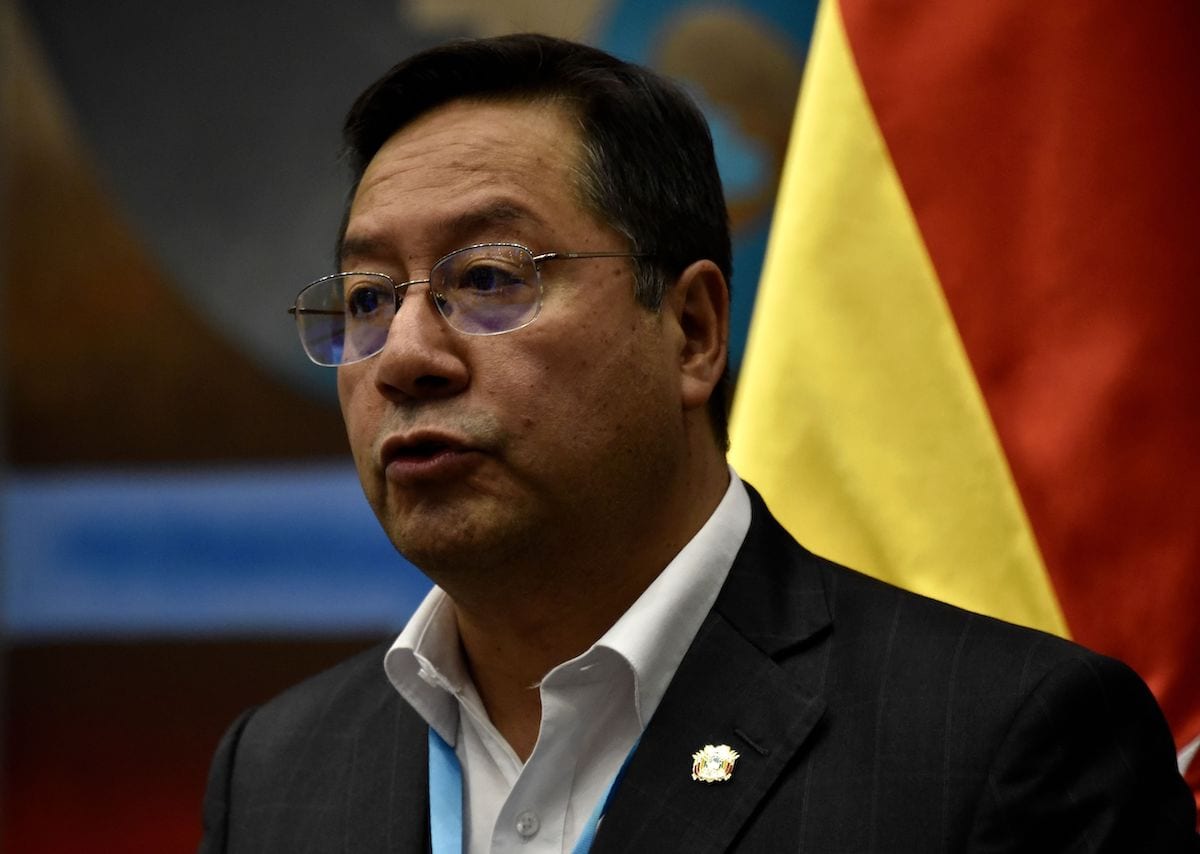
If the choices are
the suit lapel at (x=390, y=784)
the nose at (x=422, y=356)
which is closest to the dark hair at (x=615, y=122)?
the nose at (x=422, y=356)

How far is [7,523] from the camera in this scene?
3.75 meters

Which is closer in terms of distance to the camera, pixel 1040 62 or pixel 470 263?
pixel 470 263

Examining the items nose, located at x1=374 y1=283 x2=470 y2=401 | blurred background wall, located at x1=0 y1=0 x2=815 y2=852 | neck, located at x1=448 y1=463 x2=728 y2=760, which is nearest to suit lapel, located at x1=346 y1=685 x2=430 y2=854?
neck, located at x1=448 y1=463 x2=728 y2=760

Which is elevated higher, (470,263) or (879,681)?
(470,263)

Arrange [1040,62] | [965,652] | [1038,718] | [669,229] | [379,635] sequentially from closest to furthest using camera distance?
[1038,718], [965,652], [669,229], [1040,62], [379,635]

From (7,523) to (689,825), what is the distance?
2722 millimetres

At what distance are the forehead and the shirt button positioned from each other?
2.38 ft

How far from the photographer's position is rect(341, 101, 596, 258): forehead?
180 cm

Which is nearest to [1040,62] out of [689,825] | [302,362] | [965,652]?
[965,652]

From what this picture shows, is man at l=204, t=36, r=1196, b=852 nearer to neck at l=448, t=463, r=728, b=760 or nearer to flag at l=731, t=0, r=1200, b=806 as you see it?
neck at l=448, t=463, r=728, b=760

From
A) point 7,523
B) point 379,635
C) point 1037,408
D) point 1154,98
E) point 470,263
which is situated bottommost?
point 379,635

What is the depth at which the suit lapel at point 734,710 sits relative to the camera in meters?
1.64

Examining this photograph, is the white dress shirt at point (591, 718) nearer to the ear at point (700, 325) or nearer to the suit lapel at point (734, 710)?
the suit lapel at point (734, 710)

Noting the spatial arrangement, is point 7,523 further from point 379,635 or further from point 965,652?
point 965,652
